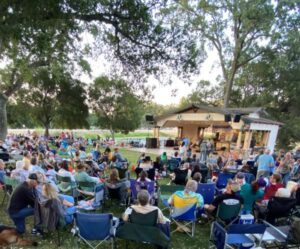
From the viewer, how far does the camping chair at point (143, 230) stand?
3.36m

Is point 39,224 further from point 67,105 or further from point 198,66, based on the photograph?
point 67,105

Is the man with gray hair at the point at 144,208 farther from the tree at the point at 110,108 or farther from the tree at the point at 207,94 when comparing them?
the tree at the point at 207,94

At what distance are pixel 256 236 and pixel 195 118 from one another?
12.7 m

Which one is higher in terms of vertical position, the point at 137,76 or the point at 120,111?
the point at 137,76

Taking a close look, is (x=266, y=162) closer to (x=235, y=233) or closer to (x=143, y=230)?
(x=235, y=233)

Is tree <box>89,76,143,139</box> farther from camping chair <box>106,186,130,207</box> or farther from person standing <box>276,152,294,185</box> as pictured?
camping chair <box>106,186,130,207</box>

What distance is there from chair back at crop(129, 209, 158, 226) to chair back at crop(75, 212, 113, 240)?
340 mm

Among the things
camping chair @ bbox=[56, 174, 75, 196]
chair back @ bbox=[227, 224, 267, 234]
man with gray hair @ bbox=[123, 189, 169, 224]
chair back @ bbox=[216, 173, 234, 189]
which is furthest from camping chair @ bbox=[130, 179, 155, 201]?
chair back @ bbox=[216, 173, 234, 189]

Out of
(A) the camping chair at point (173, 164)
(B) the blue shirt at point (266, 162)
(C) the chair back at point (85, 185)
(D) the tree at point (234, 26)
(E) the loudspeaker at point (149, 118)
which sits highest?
(D) the tree at point (234, 26)

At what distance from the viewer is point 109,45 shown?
6672 mm

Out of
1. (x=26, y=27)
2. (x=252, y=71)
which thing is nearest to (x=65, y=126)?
(x=252, y=71)

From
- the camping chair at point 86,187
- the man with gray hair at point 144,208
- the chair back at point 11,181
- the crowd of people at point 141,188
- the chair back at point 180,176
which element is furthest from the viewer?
the chair back at point 180,176

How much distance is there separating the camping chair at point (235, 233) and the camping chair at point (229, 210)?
1.76ft

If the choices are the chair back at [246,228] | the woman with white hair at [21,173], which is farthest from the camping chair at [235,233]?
the woman with white hair at [21,173]
